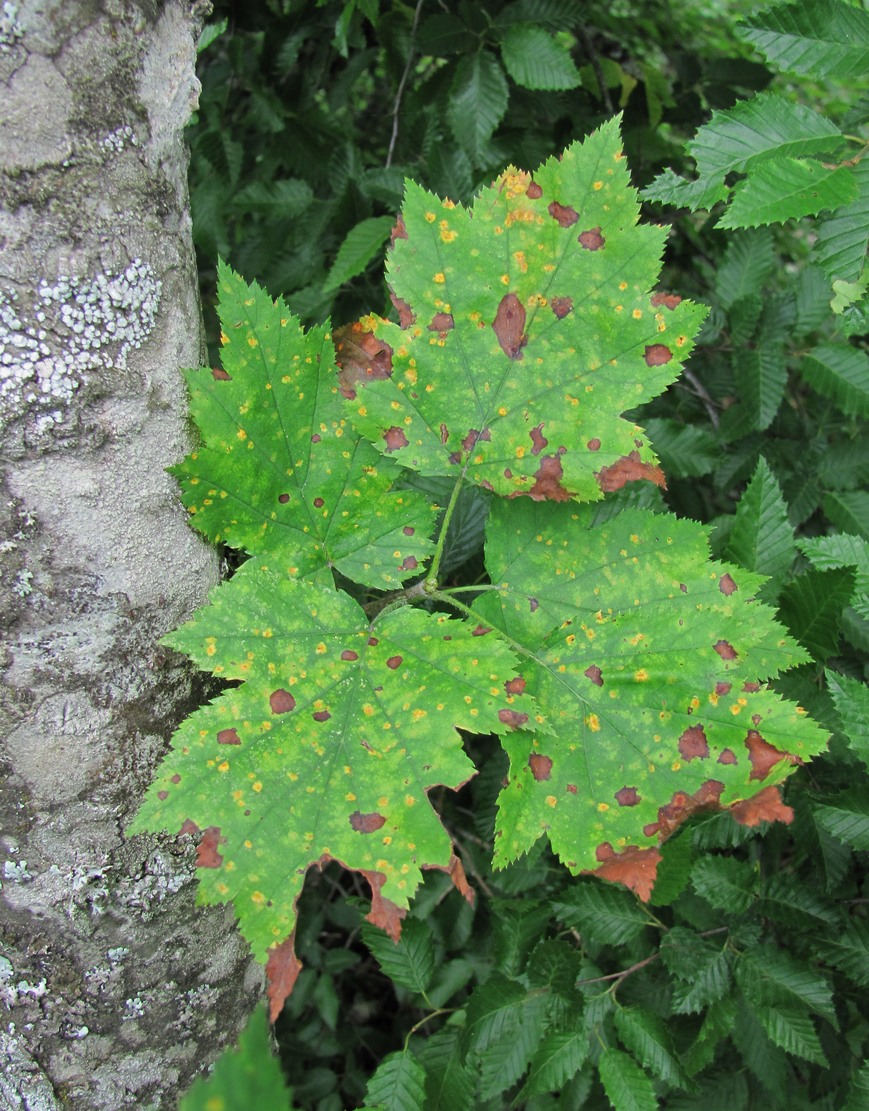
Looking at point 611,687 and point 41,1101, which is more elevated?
point 611,687

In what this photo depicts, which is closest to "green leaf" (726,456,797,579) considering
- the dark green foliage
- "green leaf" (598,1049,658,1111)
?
the dark green foliage

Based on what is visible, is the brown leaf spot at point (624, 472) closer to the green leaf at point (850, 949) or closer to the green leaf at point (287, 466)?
the green leaf at point (287, 466)

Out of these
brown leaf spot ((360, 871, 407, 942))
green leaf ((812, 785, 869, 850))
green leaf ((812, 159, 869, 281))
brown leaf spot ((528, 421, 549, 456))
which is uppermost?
green leaf ((812, 159, 869, 281))

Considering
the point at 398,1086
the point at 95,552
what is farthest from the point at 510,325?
the point at 398,1086

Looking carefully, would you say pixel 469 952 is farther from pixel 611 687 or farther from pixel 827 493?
pixel 827 493

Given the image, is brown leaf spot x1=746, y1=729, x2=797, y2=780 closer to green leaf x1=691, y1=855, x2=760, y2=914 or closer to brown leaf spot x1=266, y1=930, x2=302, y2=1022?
green leaf x1=691, y1=855, x2=760, y2=914

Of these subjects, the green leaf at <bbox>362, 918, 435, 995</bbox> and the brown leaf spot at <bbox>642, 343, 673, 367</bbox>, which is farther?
the green leaf at <bbox>362, 918, 435, 995</bbox>

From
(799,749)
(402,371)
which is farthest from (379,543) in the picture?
(799,749)
